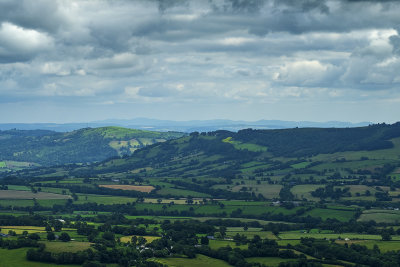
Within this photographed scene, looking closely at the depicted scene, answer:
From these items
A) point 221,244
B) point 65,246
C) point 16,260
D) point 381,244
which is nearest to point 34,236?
point 65,246

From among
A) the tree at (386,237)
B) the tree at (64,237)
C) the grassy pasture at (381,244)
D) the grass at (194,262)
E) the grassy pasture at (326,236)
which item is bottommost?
the grassy pasture at (326,236)

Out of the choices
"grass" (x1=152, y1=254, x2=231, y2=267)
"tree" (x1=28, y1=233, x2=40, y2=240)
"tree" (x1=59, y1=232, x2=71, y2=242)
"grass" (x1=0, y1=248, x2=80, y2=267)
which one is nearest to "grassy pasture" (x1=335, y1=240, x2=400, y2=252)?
"grass" (x1=152, y1=254, x2=231, y2=267)

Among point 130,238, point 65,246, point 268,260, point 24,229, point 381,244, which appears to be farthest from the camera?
point 24,229

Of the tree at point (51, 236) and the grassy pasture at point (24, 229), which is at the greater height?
the tree at point (51, 236)

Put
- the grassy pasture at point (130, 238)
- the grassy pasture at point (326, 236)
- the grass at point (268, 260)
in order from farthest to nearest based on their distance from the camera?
the grassy pasture at point (326, 236)
the grassy pasture at point (130, 238)
the grass at point (268, 260)

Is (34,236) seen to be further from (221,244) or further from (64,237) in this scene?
(221,244)

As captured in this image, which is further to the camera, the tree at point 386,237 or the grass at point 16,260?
the tree at point 386,237

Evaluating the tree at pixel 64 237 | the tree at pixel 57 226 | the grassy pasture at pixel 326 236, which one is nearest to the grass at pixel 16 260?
the tree at pixel 64 237

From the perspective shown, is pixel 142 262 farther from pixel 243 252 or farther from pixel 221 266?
pixel 243 252

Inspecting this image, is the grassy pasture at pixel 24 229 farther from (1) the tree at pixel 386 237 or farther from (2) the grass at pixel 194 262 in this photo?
(1) the tree at pixel 386 237

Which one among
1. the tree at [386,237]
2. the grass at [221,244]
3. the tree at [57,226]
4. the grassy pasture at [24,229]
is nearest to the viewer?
the grass at [221,244]
